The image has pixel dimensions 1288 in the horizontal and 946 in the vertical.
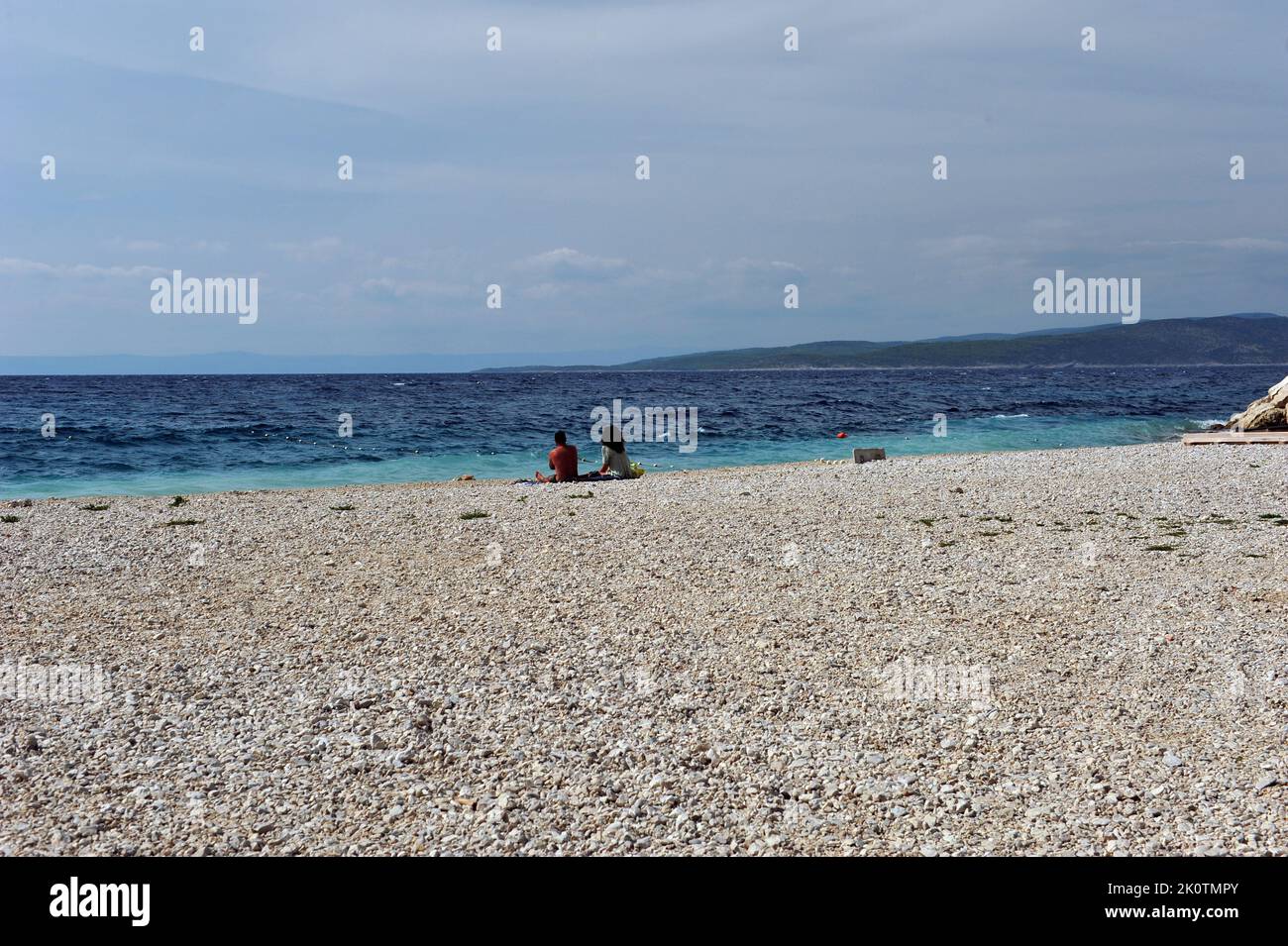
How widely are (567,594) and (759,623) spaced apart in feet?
7.25

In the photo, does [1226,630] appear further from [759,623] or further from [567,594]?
[567,594]

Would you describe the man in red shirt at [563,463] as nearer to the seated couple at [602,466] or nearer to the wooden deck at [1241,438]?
the seated couple at [602,466]

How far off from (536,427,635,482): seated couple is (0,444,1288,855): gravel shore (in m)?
5.85

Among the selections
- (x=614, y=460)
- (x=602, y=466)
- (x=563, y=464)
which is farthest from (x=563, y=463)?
(x=614, y=460)

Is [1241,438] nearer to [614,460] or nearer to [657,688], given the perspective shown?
[614,460]

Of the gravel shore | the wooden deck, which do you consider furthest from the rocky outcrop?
the gravel shore

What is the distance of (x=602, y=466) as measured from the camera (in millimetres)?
21516

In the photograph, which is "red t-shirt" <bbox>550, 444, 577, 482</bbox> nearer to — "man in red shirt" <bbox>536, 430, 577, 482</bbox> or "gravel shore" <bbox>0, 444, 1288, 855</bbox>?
"man in red shirt" <bbox>536, 430, 577, 482</bbox>

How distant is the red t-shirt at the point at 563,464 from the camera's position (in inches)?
804

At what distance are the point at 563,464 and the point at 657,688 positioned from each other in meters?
13.0

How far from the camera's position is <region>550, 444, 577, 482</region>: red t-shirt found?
20422 millimetres

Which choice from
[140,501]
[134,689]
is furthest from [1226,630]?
[140,501]

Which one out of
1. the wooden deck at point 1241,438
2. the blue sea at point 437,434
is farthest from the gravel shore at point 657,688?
the blue sea at point 437,434

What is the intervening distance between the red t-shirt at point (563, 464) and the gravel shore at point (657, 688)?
5.81 meters
